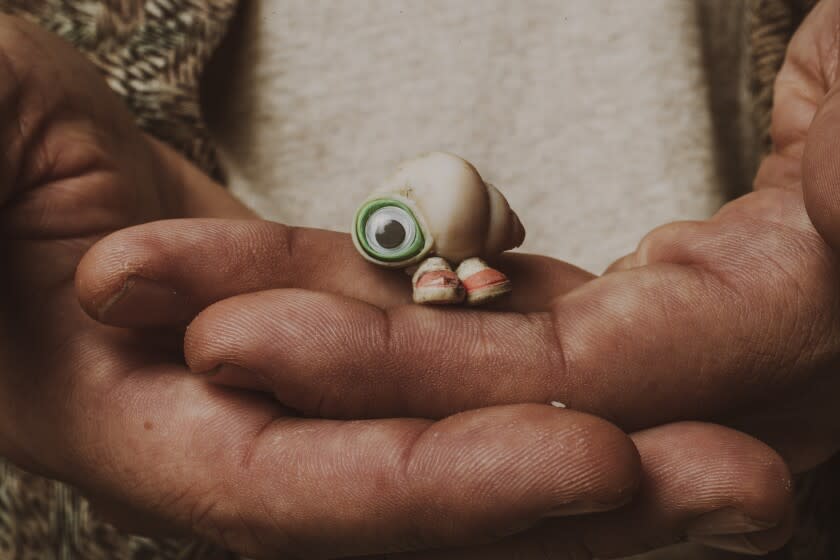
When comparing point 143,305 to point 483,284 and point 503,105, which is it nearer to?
point 483,284

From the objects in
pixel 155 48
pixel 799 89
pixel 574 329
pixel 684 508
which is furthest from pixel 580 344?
pixel 155 48

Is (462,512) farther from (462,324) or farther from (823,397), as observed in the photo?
(823,397)

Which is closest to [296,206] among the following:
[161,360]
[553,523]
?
[161,360]

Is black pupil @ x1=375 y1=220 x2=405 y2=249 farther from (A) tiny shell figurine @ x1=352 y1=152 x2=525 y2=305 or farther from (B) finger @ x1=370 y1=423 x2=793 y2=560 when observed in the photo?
(B) finger @ x1=370 y1=423 x2=793 y2=560

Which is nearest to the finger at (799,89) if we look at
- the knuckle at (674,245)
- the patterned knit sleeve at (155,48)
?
the knuckle at (674,245)

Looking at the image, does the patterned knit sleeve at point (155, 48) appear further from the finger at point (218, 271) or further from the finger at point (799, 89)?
the finger at point (799, 89)
